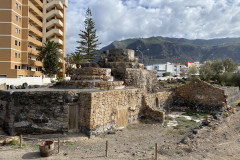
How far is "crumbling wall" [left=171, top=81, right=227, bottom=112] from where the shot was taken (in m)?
16.3

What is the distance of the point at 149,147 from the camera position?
26.0 ft

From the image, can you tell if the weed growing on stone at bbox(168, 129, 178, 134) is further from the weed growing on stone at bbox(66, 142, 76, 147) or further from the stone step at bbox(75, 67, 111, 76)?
the stone step at bbox(75, 67, 111, 76)

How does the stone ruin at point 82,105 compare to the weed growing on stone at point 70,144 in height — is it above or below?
above

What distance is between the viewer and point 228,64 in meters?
49.6

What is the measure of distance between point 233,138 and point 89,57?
32825 mm

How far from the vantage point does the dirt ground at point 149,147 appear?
680cm

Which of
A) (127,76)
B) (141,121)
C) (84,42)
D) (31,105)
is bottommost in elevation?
(141,121)

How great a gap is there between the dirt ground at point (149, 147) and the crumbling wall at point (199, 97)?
21.0 feet

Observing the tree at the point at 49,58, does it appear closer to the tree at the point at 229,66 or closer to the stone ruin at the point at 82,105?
the stone ruin at the point at 82,105

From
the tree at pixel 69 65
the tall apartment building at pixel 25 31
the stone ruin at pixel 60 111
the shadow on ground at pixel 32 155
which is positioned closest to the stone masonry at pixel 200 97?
the stone ruin at pixel 60 111

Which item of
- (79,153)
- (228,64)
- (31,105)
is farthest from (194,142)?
(228,64)

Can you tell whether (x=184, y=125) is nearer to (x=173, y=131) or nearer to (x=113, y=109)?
(x=173, y=131)

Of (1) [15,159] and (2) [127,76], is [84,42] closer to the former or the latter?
(2) [127,76]

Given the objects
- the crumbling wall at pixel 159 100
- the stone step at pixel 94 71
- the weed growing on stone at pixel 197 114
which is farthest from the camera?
the weed growing on stone at pixel 197 114
